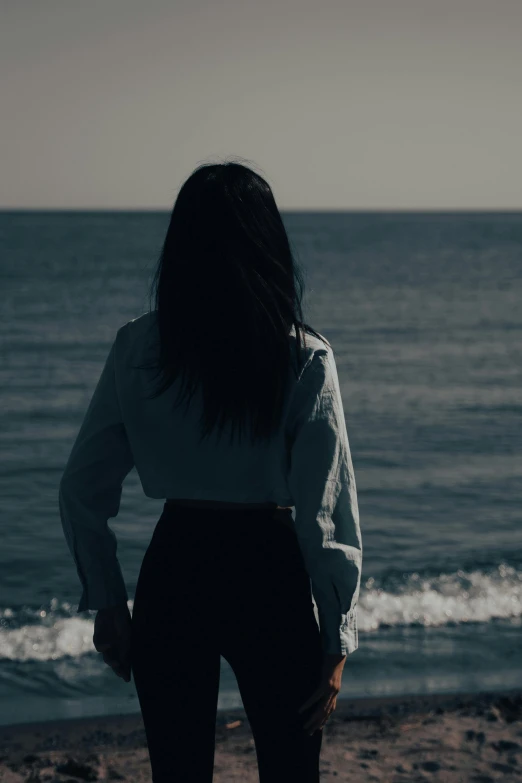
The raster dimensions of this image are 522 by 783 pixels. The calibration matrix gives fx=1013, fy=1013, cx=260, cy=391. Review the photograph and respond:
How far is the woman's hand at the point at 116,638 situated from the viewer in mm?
2025

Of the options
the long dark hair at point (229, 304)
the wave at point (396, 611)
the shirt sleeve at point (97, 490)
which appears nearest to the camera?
the long dark hair at point (229, 304)

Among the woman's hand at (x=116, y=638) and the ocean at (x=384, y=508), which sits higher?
the woman's hand at (x=116, y=638)

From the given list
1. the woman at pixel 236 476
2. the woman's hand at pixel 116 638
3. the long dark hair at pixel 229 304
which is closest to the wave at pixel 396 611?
the woman's hand at pixel 116 638

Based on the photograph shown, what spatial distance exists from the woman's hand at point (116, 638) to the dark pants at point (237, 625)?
0.22ft

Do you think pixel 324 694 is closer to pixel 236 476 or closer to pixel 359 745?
pixel 236 476

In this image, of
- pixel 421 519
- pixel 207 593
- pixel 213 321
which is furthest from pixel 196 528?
pixel 421 519

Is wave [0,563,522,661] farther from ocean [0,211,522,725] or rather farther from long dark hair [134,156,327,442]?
long dark hair [134,156,327,442]

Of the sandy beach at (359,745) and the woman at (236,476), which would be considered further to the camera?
the sandy beach at (359,745)

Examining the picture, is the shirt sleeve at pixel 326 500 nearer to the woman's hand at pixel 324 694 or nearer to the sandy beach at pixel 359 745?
the woman's hand at pixel 324 694

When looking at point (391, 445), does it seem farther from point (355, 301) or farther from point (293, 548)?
point (355, 301)

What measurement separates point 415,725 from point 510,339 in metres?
20.1

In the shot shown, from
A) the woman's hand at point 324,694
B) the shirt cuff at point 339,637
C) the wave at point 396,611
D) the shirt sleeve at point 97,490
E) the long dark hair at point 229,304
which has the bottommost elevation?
the wave at point 396,611

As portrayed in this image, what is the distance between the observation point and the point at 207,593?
1.94 meters

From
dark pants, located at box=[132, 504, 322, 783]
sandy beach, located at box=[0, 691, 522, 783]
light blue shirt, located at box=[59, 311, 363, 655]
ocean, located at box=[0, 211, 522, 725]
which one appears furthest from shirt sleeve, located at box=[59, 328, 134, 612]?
sandy beach, located at box=[0, 691, 522, 783]
